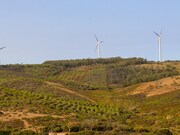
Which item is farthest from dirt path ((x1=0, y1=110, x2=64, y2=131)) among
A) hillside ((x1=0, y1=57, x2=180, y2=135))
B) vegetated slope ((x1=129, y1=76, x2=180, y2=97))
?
vegetated slope ((x1=129, y1=76, x2=180, y2=97))

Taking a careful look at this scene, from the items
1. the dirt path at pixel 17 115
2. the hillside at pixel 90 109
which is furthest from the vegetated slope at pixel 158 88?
the dirt path at pixel 17 115

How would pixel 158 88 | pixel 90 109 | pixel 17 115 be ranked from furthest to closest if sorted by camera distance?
pixel 158 88 → pixel 90 109 → pixel 17 115

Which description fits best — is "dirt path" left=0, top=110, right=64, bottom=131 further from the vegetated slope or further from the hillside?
the vegetated slope

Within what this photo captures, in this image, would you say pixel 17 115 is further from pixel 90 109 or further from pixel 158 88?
pixel 158 88

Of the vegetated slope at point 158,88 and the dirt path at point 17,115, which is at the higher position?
the vegetated slope at point 158,88

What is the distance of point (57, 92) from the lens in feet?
423

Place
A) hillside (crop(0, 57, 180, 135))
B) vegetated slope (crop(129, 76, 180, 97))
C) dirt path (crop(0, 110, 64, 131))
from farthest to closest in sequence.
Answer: vegetated slope (crop(129, 76, 180, 97)), dirt path (crop(0, 110, 64, 131)), hillside (crop(0, 57, 180, 135))

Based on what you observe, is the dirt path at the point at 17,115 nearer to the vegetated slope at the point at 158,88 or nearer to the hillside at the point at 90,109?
the hillside at the point at 90,109

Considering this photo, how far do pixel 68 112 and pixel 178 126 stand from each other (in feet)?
83.4

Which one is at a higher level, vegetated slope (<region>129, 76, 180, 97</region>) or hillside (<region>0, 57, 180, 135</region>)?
vegetated slope (<region>129, 76, 180, 97</region>)

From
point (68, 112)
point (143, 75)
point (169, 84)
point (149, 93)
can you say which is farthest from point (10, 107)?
point (143, 75)

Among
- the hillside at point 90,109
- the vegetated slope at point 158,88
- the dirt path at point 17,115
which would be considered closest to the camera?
the hillside at point 90,109

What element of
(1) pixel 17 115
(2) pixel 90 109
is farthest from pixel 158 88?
(1) pixel 17 115

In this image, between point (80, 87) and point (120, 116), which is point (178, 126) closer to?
point (120, 116)
